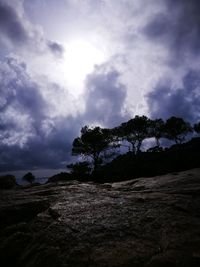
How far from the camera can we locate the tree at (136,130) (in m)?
57.9

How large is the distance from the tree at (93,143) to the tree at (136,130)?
5381 mm

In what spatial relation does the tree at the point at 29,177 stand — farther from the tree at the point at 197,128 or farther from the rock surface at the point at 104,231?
the rock surface at the point at 104,231

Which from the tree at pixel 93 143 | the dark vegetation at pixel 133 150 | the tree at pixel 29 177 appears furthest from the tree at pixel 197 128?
the tree at pixel 29 177

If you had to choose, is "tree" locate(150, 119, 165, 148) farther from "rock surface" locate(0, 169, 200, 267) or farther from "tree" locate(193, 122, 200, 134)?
"rock surface" locate(0, 169, 200, 267)

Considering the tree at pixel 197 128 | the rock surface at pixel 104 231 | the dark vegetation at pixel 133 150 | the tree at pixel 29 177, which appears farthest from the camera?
the tree at pixel 29 177

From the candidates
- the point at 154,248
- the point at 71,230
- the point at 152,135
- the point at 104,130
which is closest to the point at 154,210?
the point at 154,248

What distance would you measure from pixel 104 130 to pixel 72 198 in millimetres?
47820

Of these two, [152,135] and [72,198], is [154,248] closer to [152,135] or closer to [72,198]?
[72,198]

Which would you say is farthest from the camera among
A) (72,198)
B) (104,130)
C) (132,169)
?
(104,130)

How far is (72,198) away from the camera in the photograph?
9633 mm

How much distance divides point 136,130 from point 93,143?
41.0ft

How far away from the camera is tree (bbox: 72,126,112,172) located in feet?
180

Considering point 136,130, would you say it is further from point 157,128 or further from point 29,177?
point 29,177

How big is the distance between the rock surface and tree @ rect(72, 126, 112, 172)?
149ft
